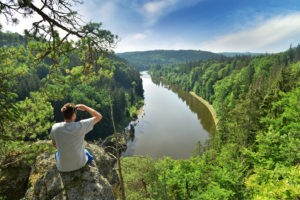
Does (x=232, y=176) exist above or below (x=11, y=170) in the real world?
below

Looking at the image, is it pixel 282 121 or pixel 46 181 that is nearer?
pixel 46 181

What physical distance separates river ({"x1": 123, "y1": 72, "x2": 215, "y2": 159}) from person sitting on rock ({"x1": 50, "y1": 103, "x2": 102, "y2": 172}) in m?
34.6

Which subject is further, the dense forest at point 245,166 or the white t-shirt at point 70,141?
the dense forest at point 245,166

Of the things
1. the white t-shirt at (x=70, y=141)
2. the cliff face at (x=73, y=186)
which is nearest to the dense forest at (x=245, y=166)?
the cliff face at (x=73, y=186)

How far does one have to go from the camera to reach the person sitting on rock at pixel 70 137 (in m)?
5.02

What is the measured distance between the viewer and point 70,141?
511cm

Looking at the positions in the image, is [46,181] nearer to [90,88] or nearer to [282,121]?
[282,121]

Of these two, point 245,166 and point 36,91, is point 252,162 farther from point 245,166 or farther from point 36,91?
point 36,91

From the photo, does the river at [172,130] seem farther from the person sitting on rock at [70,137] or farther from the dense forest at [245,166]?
the person sitting on rock at [70,137]

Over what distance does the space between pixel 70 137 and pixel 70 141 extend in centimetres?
10

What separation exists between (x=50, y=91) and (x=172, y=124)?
5630cm

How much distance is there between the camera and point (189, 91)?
4700 inches

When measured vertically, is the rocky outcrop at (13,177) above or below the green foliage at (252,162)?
above

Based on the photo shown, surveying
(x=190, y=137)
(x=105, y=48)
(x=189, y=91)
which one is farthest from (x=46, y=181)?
(x=189, y=91)
